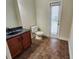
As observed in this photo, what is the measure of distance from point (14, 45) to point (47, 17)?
2.93m

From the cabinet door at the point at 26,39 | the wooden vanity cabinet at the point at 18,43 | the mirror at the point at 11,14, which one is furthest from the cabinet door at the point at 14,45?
the mirror at the point at 11,14

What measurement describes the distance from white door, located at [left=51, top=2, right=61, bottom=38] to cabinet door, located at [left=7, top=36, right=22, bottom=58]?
2652mm

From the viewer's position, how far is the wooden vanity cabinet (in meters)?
2.57

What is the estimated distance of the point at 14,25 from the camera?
3.23 m

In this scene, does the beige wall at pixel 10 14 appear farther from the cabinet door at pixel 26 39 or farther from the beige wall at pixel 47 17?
the beige wall at pixel 47 17

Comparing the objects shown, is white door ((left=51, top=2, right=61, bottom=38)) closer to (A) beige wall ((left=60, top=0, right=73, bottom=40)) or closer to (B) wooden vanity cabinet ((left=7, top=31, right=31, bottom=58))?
(A) beige wall ((left=60, top=0, right=73, bottom=40))

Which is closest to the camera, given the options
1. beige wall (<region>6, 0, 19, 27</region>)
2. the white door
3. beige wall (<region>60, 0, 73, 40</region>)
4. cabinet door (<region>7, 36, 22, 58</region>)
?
cabinet door (<region>7, 36, 22, 58</region>)

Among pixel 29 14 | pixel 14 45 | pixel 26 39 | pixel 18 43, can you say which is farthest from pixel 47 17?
pixel 14 45

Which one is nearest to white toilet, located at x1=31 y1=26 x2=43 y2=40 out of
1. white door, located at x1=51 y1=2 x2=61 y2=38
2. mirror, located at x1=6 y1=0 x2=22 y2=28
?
white door, located at x1=51 y1=2 x2=61 y2=38

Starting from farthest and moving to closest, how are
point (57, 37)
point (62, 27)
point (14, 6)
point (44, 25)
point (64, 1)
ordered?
point (44, 25) → point (57, 37) → point (62, 27) → point (64, 1) → point (14, 6)

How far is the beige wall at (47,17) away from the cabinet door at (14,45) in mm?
2543

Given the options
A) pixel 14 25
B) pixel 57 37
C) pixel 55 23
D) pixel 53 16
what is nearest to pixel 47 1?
pixel 53 16
